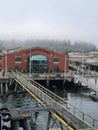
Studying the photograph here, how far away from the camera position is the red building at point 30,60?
86125 mm

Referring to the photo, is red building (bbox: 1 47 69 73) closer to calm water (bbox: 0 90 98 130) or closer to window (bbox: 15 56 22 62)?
window (bbox: 15 56 22 62)

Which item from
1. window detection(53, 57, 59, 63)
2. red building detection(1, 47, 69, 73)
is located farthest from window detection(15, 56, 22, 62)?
window detection(53, 57, 59, 63)

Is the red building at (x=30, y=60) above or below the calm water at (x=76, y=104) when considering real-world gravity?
above

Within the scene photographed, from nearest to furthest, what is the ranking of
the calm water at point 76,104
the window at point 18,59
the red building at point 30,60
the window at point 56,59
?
the calm water at point 76,104 → the red building at point 30,60 → the window at point 18,59 → the window at point 56,59

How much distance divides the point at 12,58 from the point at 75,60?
50.6m

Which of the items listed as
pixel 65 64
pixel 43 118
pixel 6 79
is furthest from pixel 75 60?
pixel 43 118

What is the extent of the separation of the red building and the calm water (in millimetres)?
18878

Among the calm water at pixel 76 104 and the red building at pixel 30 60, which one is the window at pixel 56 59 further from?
the calm water at pixel 76 104

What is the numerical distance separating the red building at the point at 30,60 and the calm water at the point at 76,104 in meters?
18.9

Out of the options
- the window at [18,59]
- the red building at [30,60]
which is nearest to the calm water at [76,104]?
the red building at [30,60]

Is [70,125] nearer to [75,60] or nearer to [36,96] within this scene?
[36,96]

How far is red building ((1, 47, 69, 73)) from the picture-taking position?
86.1 metres

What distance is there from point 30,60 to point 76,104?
112 feet

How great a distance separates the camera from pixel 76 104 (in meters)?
54.5
